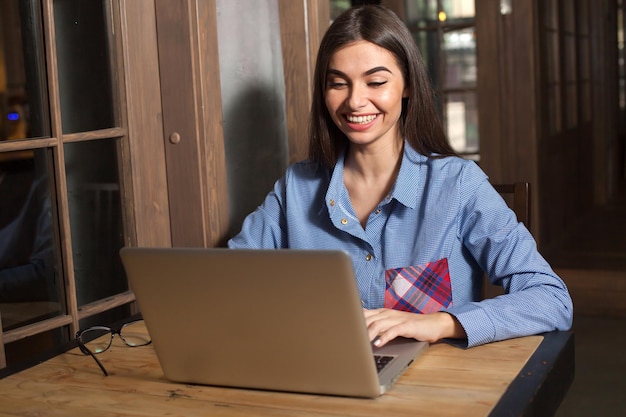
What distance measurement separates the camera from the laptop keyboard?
1358 mm

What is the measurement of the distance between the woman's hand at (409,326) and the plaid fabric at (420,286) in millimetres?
263

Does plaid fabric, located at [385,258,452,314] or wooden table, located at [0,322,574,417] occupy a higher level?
plaid fabric, located at [385,258,452,314]

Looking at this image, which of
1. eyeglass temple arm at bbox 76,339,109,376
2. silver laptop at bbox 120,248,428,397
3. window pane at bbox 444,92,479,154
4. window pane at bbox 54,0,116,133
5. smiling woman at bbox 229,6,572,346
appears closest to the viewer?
silver laptop at bbox 120,248,428,397

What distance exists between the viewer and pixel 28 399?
1.37 metres

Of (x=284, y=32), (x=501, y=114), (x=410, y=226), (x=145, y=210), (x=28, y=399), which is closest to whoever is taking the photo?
(x=28, y=399)

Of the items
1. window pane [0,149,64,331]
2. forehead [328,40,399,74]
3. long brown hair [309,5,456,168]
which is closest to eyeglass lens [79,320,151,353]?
window pane [0,149,64,331]

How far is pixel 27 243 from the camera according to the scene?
1.93m

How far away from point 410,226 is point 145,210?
0.71 m

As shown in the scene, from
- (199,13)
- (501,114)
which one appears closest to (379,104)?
(199,13)

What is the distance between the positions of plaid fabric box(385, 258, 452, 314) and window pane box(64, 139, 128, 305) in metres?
0.72

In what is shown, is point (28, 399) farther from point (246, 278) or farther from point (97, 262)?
point (97, 262)

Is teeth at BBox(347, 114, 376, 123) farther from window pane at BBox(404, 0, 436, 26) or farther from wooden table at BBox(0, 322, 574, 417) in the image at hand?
window pane at BBox(404, 0, 436, 26)

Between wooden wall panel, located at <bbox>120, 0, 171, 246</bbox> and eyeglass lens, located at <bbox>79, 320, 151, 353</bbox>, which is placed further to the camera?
wooden wall panel, located at <bbox>120, 0, 171, 246</bbox>

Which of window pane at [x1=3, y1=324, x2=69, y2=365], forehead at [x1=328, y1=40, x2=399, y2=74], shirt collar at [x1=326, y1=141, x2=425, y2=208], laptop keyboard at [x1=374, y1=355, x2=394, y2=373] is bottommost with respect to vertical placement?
window pane at [x1=3, y1=324, x2=69, y2=365]
